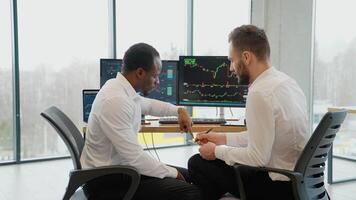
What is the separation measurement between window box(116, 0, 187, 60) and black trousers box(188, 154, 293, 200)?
310cm

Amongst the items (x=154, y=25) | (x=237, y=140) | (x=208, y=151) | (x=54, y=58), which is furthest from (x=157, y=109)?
(x=154, y=25)

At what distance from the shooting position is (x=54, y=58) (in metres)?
4.66

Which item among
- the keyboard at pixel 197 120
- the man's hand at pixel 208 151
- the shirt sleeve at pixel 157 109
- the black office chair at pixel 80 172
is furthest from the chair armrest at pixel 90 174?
the keyboard at pixel 197 120

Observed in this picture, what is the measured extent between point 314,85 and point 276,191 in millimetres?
3572

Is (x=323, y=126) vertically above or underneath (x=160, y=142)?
above

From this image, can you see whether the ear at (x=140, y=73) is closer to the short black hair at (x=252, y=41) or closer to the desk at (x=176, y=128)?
the short black hair at (x=252, y=41)

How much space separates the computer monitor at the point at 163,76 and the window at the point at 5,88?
78.4 inches

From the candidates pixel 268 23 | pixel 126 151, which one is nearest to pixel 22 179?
pixel 126 151

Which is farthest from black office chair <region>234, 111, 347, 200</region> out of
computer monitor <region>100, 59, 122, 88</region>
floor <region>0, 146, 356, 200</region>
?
floor <region>0, 146, 356, 200</region>

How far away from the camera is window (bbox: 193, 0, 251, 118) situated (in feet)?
18.4

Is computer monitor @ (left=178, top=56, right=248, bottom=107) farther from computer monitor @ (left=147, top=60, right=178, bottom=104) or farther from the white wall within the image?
the white wall

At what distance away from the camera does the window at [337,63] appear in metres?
4.53

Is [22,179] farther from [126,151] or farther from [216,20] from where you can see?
[216,20]

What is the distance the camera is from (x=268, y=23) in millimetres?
5105
